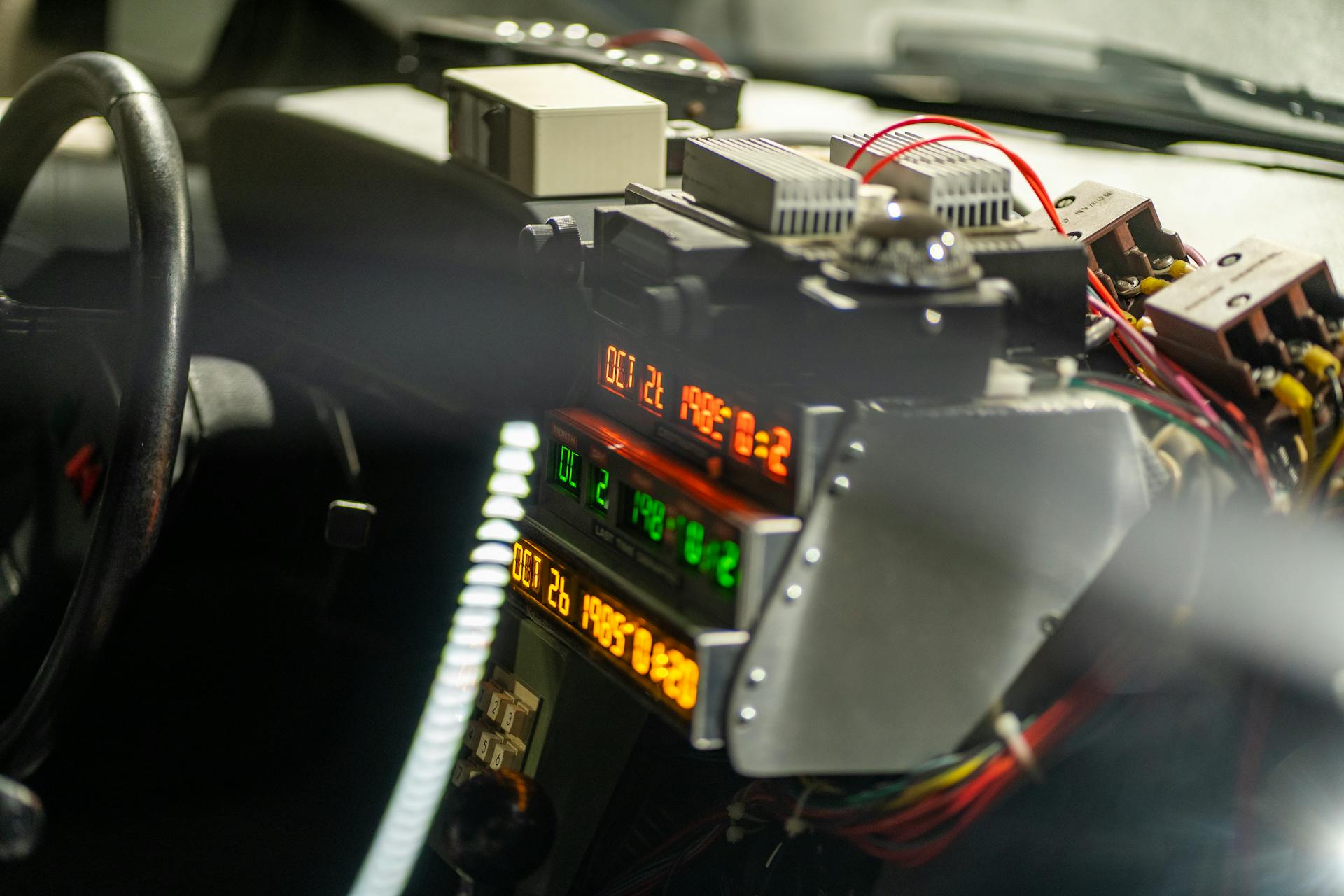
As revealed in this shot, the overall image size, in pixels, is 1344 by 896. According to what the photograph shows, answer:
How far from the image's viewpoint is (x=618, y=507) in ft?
4.50

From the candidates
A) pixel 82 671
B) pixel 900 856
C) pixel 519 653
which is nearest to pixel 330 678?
pixel 519 653

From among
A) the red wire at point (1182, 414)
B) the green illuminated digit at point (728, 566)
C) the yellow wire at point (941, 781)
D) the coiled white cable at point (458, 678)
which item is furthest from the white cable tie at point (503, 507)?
the red wire at point (1182, 414)

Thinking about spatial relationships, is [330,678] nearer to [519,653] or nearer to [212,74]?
[519,653]

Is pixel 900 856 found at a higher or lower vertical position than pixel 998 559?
lower

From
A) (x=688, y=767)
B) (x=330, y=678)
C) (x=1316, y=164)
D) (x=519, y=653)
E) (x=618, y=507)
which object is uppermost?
(x=1316, y=164)

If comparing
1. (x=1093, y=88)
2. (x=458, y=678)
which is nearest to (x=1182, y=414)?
(x=458, y=678)

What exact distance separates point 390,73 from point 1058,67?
160 cm

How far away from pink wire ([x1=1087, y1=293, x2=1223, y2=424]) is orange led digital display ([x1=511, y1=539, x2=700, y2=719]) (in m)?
0.51

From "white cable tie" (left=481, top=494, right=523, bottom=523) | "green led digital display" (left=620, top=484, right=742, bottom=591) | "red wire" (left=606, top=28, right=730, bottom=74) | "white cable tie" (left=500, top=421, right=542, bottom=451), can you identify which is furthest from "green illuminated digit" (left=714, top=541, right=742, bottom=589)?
"red wire" (left=606, top=28, right=730, bottom=74)

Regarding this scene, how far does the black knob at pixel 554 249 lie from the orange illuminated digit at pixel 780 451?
14.9 inches

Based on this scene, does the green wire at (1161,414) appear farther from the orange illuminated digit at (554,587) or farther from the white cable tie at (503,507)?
the white cable tie at (503,507)

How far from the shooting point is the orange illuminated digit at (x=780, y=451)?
3.92ft

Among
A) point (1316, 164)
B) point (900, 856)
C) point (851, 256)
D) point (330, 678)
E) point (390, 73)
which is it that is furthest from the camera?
point (390, 73)

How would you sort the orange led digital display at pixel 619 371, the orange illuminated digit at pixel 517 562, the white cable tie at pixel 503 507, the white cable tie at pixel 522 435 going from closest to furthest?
the orange led digital display at pixel 619 371 < the orange illuminated digit at pixel 517 562 < the white cable tie at pixel 503 507 < the white cable tie at pixel 522 435
